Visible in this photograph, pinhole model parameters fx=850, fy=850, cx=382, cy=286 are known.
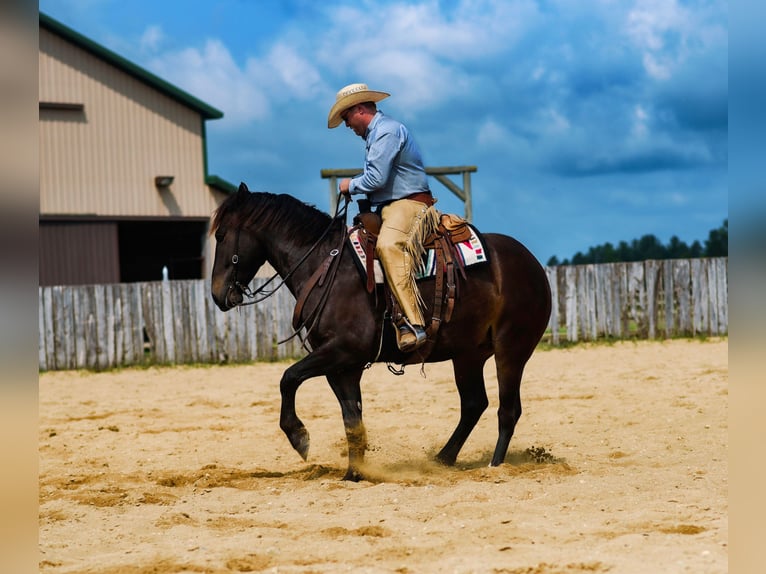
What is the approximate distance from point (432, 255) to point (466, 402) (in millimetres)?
1375

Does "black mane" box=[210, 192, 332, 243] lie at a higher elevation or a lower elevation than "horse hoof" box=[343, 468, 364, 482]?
higher

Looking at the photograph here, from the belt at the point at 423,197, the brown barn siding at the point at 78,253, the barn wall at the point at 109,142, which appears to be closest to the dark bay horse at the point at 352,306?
the belt at the point at 423,197

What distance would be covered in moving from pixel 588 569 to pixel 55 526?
334cm

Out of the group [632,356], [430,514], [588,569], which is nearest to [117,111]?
[632,356]

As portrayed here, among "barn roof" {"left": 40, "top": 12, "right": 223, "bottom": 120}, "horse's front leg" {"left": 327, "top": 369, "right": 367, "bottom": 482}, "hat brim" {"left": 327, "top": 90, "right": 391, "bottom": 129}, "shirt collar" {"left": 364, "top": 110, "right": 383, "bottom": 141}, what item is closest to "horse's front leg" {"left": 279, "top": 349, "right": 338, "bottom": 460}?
"horse's front leg" {"left": 327, "top": 369, "right": 367, "bottom": 482}

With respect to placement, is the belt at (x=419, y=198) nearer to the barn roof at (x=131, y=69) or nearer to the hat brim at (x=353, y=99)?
the hat brim at (x=353, y=99)

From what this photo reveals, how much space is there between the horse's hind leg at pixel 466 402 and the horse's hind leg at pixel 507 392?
23 centimetres

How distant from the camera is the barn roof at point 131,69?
21.0 metres

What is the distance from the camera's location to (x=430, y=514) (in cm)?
507

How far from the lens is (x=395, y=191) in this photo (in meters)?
6.70

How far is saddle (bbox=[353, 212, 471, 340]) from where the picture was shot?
6.51 meters

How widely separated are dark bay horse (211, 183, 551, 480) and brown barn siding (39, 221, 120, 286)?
1543 cm

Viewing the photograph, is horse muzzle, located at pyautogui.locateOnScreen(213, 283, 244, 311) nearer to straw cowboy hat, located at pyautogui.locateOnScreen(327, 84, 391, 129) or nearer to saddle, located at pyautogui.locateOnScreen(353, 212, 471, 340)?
saddle, located at pyautogui.locateOnScreen(353, 212, 471, 340)

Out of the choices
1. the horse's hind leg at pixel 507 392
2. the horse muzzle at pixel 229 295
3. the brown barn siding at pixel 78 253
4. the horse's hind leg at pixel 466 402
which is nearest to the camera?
the horse muzzle at pixel 229 295
